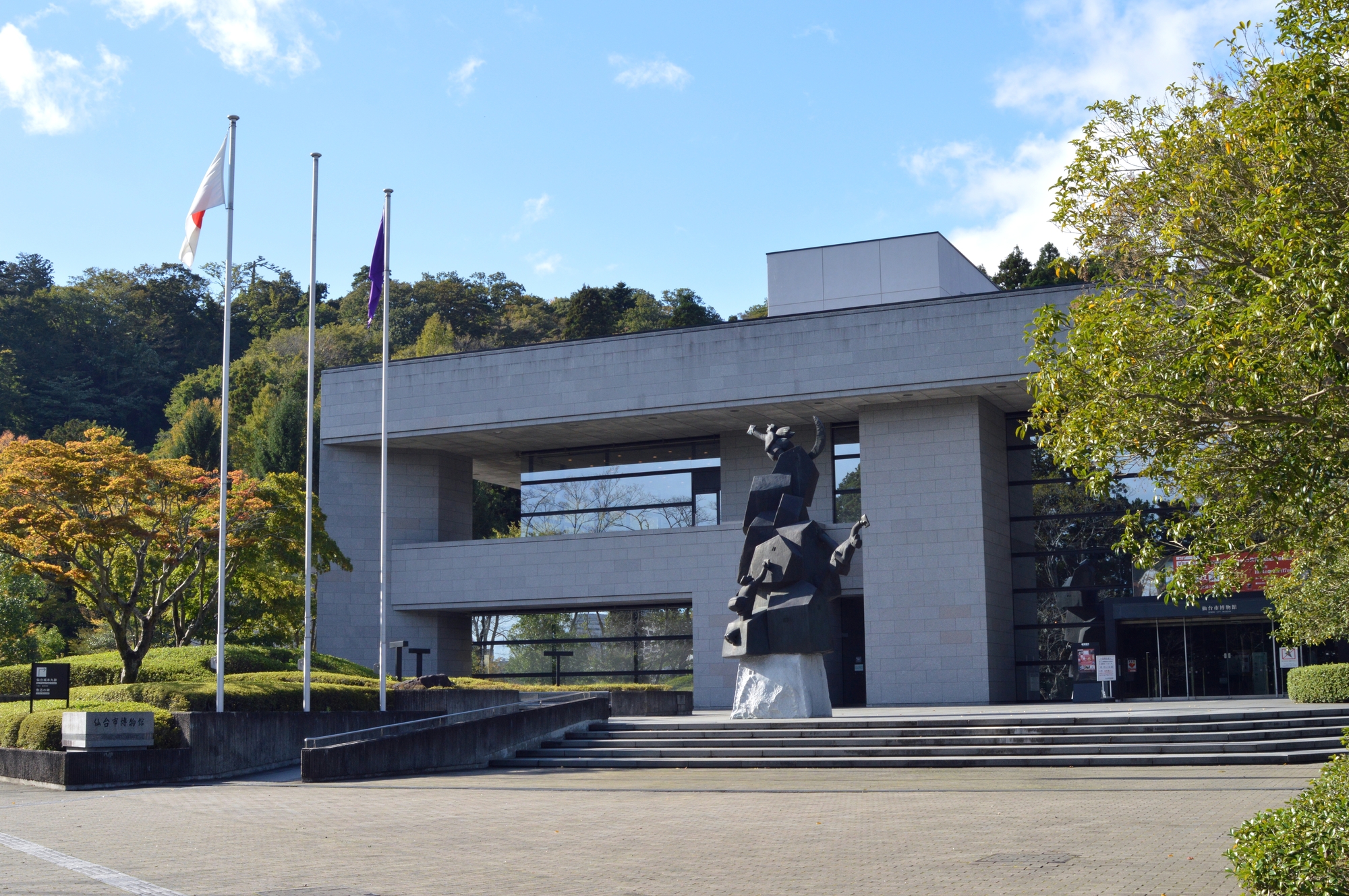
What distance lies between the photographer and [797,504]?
81.9ft

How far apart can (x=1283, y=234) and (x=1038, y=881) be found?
4.81 m

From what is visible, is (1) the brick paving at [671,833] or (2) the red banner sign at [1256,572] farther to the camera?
(2) the red banner sign at [1256,572]

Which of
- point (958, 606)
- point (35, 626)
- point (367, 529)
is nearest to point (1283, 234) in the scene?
point (958, 606)

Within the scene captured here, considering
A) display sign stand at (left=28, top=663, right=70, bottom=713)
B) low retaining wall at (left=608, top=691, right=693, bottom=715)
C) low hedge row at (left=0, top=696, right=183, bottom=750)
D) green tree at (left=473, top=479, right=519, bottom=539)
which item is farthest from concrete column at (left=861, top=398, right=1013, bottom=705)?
green tree at (left=473, top=479, right=519, bottom=539)

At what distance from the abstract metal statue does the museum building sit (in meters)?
11.1

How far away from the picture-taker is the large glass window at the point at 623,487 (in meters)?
42.6

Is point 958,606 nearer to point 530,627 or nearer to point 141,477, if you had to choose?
point 530,627

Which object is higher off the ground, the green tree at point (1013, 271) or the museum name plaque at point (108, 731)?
the green tree at point (1013, 271)

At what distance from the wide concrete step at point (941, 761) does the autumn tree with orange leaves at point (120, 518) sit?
8820 millimetres

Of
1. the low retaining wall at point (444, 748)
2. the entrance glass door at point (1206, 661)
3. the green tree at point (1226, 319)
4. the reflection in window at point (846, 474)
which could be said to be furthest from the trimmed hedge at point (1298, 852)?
the reflection in window at point (846, 474)

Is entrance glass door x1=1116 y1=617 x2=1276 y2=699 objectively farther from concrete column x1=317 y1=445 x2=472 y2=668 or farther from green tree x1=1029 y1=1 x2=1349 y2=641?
green tree x1=1029 y1=1 x2=1349 y2=641

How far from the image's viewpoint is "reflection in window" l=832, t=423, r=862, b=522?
130ft

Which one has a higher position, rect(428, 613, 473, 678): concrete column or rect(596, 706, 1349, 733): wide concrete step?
rect(428, 613, 473, 678): concrete column

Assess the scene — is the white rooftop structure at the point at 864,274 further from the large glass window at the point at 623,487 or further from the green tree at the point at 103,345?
the green tree at the point at 103,345
